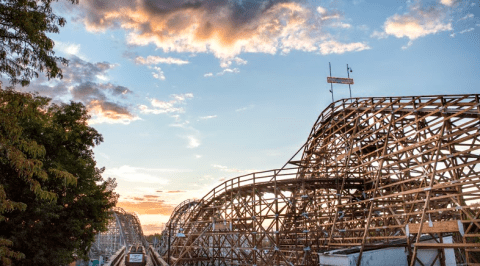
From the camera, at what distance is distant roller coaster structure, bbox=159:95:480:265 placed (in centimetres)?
1465

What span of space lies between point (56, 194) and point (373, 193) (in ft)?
50.4

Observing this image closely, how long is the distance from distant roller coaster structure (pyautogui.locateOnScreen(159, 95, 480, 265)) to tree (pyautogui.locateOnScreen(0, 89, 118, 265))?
29.1 feet

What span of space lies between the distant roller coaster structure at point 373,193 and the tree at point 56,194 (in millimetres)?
8874

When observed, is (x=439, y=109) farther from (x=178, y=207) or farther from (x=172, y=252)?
(x=178, y=207)

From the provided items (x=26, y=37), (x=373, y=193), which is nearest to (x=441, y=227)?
(x=373, y=193)

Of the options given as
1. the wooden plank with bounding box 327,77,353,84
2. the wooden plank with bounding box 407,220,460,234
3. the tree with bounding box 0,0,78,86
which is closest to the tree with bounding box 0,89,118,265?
the tree with bounding box 0,0,78,86

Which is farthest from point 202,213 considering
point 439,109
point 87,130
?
point 439,109

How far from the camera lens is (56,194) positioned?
16.0 metres

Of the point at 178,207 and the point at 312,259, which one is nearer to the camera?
the point at 312,259

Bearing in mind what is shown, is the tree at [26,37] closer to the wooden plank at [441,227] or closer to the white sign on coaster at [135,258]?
the wooden plank at [441,227]

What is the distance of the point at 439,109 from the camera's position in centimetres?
1527

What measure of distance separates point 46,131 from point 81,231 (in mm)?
5450

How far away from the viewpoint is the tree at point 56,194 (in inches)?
636

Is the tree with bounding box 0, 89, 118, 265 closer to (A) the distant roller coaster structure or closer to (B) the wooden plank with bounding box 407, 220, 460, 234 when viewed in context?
(A) the distant roller coaster structure
